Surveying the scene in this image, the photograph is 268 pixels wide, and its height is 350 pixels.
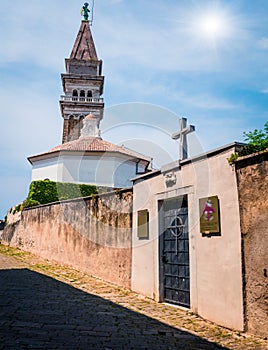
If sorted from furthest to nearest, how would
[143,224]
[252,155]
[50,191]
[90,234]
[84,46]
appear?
[84,46]
[50,191]
[90,234]
[143,224]
[252,155]

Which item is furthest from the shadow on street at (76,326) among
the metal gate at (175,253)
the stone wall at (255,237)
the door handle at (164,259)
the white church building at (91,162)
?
the white church building at (91,162)

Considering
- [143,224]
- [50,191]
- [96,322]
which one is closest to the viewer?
[96,322]

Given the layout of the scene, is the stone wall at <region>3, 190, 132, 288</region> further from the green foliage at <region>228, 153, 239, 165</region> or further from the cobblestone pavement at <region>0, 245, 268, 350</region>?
the green foliage at <region>228, 153, 239, 165</region>

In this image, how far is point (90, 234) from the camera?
11.2 metres

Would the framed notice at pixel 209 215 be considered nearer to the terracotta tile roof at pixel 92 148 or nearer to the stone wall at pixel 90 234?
the stone wall at pixel 90 234

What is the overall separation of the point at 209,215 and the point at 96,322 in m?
2.81

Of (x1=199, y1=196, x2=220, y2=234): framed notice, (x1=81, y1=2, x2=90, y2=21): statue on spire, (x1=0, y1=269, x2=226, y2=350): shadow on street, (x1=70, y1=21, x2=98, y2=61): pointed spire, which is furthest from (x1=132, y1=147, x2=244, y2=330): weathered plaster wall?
(x1=81, y1=2, x2=90, y2=21): statue on spire

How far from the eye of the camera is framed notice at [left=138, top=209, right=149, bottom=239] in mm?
8320

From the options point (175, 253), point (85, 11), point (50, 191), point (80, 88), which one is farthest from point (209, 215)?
point (85, 11)

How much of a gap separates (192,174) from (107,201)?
14.1 feet

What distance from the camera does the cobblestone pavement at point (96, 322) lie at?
4.54 m

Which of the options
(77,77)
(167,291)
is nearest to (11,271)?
(167,291)

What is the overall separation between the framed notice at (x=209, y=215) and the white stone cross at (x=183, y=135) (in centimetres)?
161

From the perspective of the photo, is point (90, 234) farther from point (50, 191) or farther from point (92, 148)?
point (92, 148)
